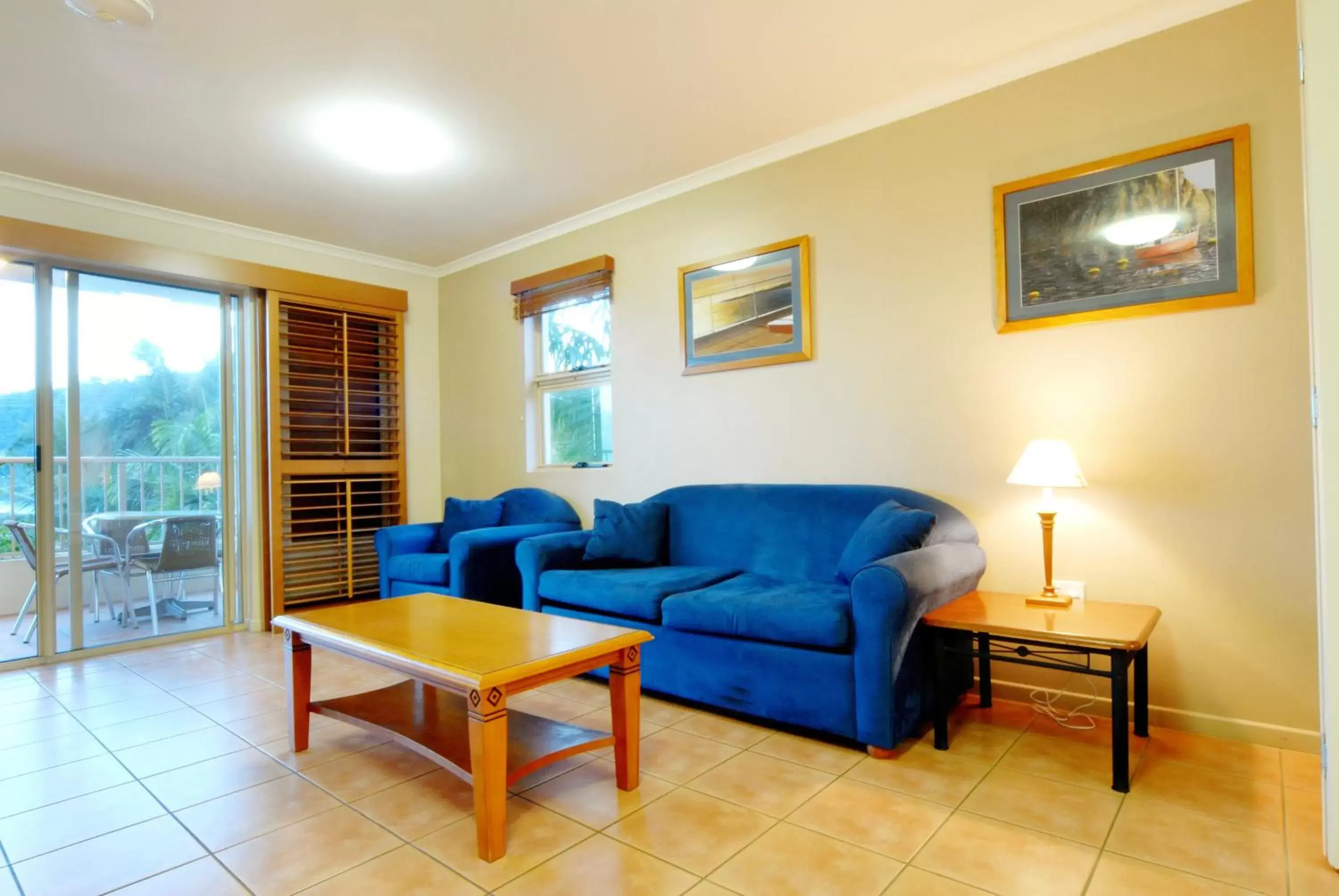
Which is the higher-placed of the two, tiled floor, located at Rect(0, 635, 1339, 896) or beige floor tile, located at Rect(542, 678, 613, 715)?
tiled floor, located at Rect(0, 635, 1339, 896)

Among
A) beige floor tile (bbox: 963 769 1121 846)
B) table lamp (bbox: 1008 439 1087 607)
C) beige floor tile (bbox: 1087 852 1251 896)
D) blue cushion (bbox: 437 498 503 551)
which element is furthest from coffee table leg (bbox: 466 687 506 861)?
blue cushion (bbox: 437 498 503 551)

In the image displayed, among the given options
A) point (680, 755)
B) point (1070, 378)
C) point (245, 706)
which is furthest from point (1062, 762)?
point (245, 706)

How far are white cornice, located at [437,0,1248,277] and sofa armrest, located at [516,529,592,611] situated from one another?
198 centimetres

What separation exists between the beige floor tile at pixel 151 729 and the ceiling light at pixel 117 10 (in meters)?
2.50

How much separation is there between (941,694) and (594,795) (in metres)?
1.18

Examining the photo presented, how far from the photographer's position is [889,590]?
2229 mm

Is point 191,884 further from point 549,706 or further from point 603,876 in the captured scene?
point 549,706

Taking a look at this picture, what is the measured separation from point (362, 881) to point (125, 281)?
13.2ft

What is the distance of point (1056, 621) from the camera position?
7.41ft

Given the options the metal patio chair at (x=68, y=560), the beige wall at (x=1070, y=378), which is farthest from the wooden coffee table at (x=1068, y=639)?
the metal patio chair at (x=68, y=560)

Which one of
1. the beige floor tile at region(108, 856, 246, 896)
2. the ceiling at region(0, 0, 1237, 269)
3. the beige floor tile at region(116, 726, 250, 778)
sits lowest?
the beige floor tile at region(116, 726, 250, 778)

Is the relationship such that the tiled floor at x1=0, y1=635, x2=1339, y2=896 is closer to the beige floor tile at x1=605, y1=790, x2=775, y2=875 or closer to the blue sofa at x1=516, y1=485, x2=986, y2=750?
the beige floor tile at x1=605, y1=790, x2=775, y2=875

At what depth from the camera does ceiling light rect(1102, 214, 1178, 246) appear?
8.18 ft

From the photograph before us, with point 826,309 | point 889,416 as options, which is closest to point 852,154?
point 826,309
